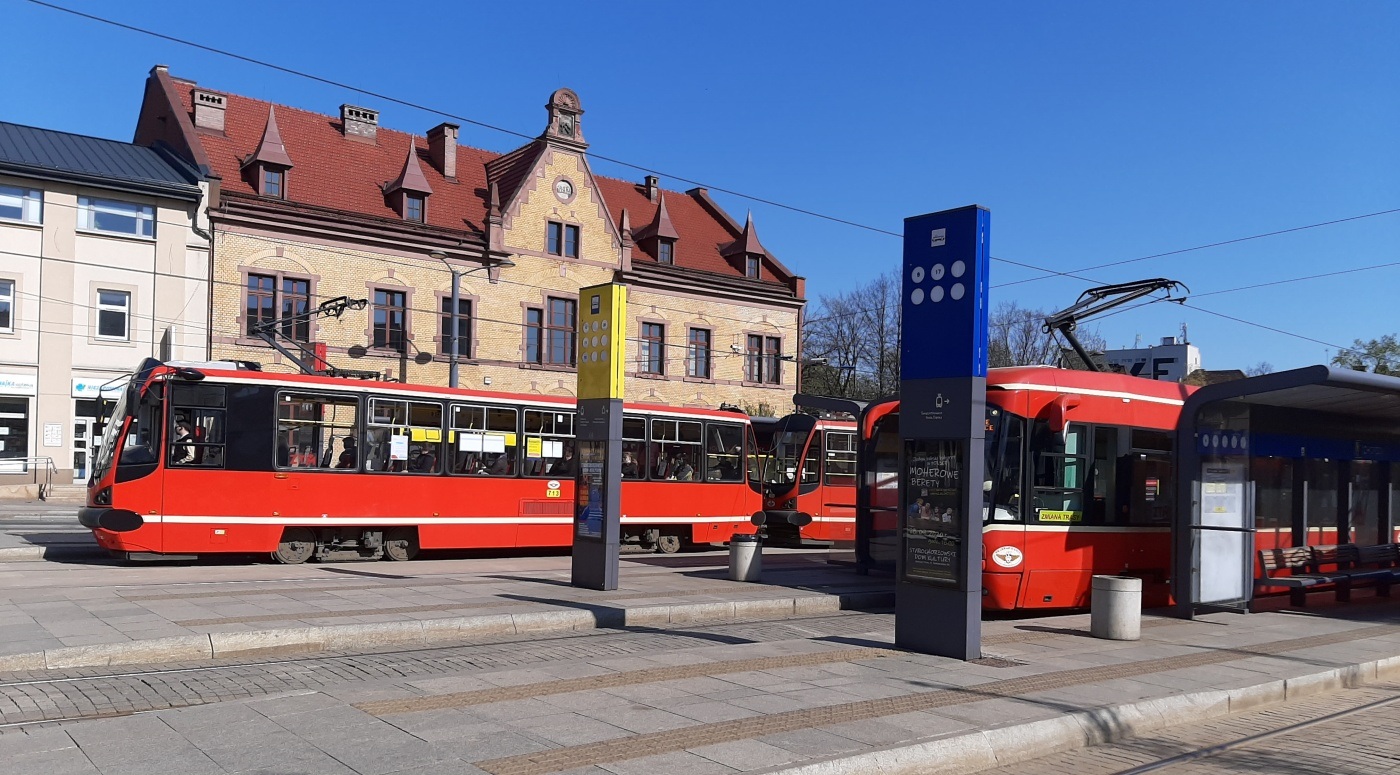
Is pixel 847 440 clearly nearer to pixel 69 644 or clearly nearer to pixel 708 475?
pixel 708 475

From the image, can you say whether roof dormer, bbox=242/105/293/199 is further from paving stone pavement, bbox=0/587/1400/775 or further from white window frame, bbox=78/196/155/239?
paving stone pavement, bbox=0/587/1400/775

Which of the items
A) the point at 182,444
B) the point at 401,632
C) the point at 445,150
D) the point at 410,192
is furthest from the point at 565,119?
the point at 401,632

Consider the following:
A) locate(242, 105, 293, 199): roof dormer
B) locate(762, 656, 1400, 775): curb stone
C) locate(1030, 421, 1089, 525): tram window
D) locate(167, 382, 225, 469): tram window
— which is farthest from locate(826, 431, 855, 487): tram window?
locate(242, 105, 293, 199): roof dormer

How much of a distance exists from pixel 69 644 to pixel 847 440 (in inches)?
794

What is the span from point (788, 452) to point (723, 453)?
2441mm

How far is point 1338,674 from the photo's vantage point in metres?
11.4

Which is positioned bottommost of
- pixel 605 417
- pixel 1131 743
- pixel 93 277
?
pixel 1131 743

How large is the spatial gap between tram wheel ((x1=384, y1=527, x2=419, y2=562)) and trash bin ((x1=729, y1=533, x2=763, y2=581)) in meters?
6.36

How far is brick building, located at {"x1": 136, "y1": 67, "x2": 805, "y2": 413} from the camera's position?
1443 inches

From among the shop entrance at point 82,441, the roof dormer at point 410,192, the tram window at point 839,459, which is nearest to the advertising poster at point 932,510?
the tram window at point 839,459

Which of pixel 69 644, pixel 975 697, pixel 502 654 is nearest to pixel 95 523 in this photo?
pixel 69 644

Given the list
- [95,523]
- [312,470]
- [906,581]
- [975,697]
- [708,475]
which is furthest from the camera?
[708,475]

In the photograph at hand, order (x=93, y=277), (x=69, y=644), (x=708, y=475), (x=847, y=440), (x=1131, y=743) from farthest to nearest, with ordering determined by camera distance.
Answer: (x=93, y=277)
(x=847, y=440)
(x=708, y=475)
(x=69, y=644)
(x=1131, y=743)

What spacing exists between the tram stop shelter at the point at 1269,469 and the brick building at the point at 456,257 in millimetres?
21836
